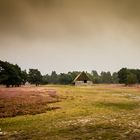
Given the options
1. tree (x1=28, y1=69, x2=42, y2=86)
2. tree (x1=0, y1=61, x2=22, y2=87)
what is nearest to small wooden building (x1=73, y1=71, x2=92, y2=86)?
tree (x1=28, y1=69, x2=42, y2=86)

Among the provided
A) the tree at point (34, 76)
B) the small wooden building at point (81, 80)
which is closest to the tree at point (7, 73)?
the small wooden building at point (81, 80)

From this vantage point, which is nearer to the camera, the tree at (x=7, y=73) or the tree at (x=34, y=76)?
the tree at (x=7, y=73)

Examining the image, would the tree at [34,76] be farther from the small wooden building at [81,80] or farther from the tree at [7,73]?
the tree at [7,73]

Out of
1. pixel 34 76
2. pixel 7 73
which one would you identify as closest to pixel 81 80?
pixel 34 76

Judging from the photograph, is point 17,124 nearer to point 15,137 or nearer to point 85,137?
point 15,137

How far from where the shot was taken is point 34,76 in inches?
6024

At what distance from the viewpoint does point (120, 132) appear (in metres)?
18.3

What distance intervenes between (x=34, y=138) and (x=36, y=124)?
515 cm

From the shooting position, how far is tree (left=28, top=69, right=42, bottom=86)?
152 m

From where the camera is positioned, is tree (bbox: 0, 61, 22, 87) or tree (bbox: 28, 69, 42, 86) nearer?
tree (bbox: 0, 61, 22, 87)

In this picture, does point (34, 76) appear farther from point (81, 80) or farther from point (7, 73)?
point (7, 73)

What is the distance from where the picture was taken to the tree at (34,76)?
152 m

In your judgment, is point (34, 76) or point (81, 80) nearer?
point (81, 80)

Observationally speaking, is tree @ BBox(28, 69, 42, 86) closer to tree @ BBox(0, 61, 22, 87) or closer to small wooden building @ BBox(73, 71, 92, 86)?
small wooden building @ BBox(73, 71, 92, 86)
